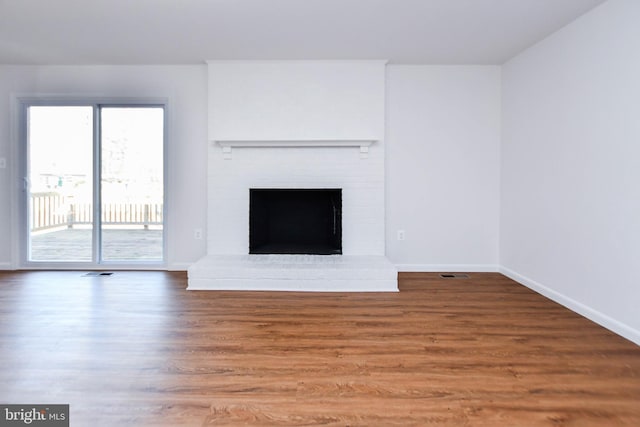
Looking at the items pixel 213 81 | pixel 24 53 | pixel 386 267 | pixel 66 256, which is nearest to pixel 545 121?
pixel 386 267

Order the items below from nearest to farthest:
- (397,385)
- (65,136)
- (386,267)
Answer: (397,385)
(386,267)
(65,136)

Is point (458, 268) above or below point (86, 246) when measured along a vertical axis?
below

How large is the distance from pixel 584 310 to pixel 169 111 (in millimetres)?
4520

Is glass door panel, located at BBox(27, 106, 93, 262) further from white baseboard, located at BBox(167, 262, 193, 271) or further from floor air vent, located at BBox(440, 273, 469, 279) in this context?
floor air vent, located at BBox(440, 273, 469, 279)

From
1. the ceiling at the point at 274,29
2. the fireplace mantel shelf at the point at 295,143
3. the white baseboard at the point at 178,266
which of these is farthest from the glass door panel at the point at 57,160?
the fireplace mantel shelf at the point at 295,143

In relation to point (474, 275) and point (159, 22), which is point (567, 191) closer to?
point (474, 275)

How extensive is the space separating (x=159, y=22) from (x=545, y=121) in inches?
139

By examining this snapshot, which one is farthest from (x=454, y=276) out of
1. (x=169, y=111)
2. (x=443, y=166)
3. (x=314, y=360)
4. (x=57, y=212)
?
(x=57, y=212)

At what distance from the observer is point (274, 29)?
10.9 feet

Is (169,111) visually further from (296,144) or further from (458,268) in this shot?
A: (458,268)

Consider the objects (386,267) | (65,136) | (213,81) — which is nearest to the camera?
(386,267)

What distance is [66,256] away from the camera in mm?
4773

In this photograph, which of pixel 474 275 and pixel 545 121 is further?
pixel 474 275

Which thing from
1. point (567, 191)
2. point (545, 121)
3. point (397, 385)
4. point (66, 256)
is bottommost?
point (397, 385)
